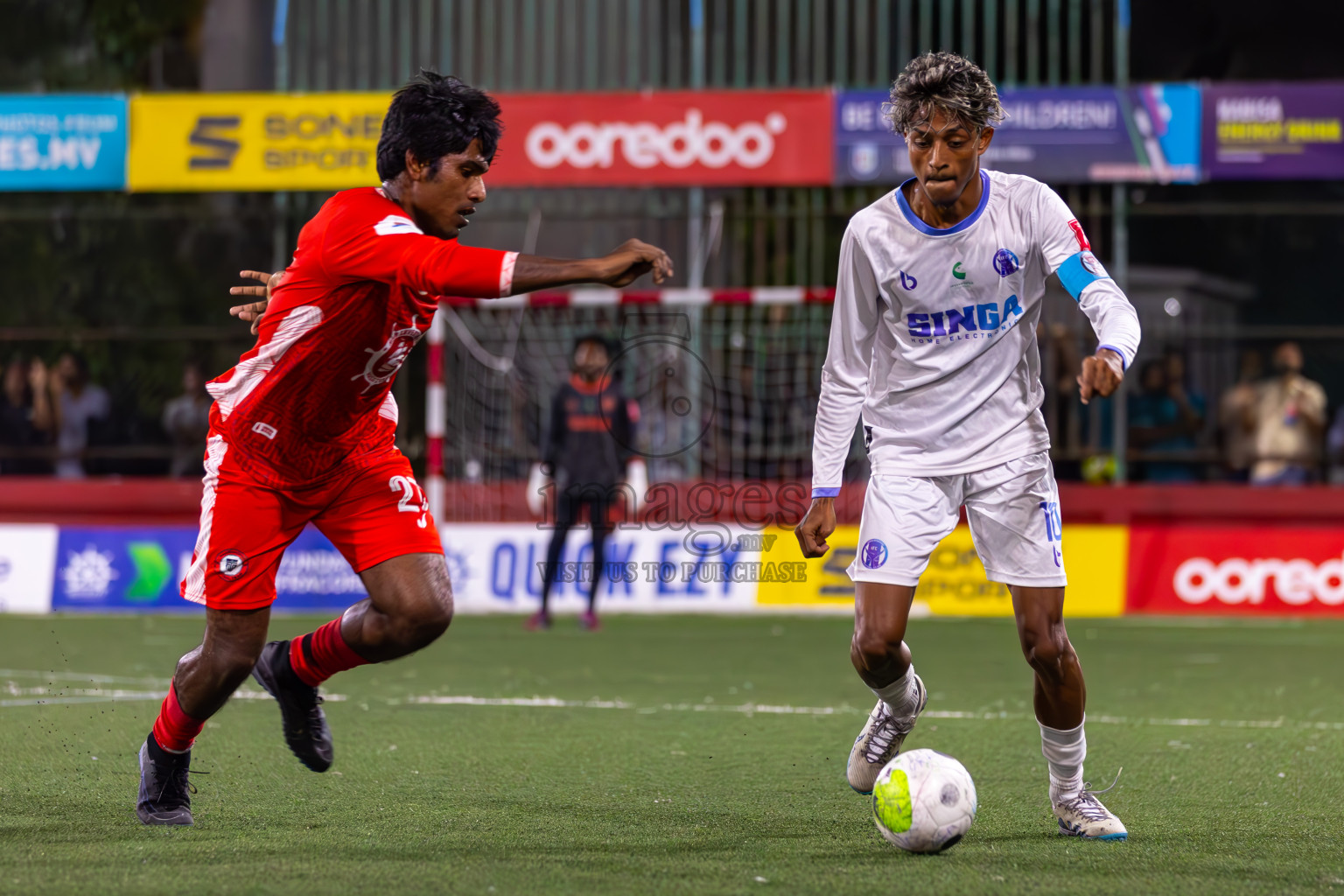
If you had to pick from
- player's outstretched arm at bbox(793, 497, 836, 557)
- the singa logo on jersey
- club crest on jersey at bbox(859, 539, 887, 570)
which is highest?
the singa logo on jersey

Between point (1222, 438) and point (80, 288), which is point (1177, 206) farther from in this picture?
point (80, 288)

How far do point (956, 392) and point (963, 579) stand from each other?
30.4ft

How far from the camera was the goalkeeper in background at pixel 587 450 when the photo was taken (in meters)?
12.9

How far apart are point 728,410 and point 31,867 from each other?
11734 mm

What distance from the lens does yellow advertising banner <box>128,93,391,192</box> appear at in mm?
Result: 16547

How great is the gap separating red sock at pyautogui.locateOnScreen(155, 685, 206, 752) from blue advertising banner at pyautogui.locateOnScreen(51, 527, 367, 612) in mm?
9354

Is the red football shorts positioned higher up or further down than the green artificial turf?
higher up

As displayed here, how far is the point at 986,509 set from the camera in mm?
5230

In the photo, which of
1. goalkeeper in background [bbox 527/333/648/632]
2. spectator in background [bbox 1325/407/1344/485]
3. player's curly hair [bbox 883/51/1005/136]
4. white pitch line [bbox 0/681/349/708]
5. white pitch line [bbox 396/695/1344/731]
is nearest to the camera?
player's curly hair [bbox 883/51/1005/136]

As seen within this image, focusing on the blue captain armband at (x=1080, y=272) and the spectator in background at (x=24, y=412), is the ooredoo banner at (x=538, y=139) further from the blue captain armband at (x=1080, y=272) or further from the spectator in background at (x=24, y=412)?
the blue captain armband at (x=1080, y=272)

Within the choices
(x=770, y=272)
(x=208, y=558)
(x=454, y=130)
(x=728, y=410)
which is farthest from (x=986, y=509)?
(x=770, y=272)

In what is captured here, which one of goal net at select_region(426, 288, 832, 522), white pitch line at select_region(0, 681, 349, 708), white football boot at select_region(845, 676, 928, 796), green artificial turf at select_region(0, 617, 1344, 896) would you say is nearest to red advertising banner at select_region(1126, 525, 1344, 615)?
goal net at select_region(426, 288, 832, 522)

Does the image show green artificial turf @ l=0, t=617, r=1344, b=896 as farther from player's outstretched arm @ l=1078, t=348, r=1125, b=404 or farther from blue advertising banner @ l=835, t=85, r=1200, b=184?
blue advertising banner @ l=835, t=85, r=1200, b=184

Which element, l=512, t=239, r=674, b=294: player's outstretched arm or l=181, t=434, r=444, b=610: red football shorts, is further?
l=181, t=434, r=444, b=610: red football shorts
